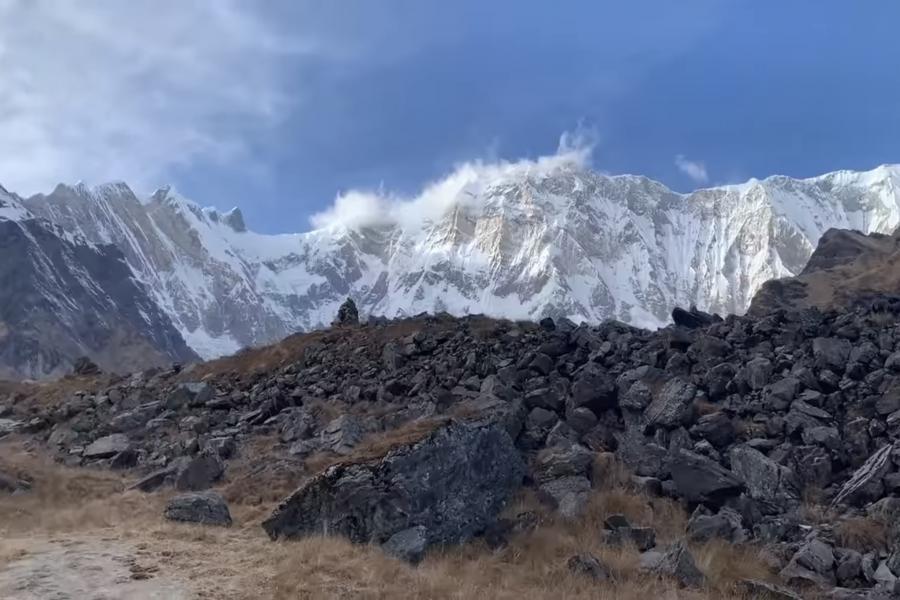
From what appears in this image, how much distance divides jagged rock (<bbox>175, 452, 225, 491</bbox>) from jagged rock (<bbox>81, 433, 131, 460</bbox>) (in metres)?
4.78

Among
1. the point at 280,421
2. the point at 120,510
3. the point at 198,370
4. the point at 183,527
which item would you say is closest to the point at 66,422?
the point at 198,370

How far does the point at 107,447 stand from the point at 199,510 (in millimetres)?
9516

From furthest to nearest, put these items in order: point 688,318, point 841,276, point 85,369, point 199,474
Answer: point 841,276 → point 85,369 → point 688,318 → point 199,474

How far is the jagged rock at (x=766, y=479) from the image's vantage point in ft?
41.3

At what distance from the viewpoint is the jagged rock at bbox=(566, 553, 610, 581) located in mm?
10227

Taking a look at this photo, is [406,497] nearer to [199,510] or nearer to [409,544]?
[409,544]

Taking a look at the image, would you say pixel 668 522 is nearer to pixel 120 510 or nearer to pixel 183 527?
pixel 183 527

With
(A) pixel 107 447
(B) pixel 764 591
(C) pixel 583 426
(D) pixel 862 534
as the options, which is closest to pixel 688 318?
(C) pixel 583 426

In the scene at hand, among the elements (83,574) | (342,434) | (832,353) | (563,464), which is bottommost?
(83,574)

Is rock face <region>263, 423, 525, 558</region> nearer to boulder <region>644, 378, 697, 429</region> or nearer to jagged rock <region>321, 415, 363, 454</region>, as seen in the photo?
boulder <region>644, 378, 697, 429</region>

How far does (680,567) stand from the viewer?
10078mm

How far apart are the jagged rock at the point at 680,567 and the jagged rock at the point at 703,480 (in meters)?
2.51

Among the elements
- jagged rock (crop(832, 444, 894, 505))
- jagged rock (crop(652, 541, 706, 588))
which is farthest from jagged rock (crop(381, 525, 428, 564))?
jagged rock (crop(832, 444, 894, 505))

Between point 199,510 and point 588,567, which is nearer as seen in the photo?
point 588,567
